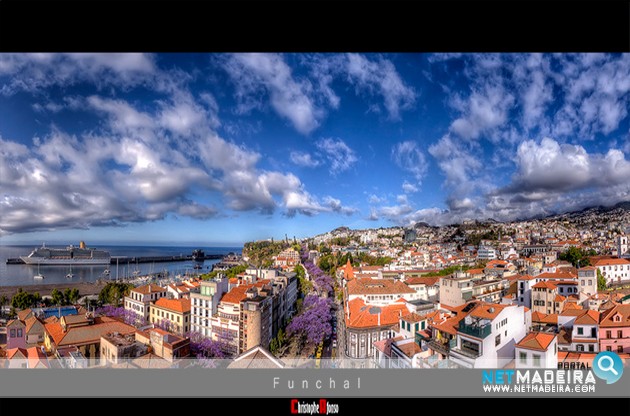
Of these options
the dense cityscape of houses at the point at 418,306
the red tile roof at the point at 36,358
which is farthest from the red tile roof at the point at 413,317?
the red tile roof at the point at 36,358

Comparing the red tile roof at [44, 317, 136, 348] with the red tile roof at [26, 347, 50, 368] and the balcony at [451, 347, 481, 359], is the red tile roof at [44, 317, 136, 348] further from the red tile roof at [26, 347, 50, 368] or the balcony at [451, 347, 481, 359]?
the balcony at [451, 347, 481, 359]

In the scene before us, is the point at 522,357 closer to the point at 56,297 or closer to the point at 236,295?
the point at 236,295

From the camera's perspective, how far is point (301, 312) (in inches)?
142

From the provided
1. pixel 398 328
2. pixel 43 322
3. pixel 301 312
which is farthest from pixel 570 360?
pixel 43 322

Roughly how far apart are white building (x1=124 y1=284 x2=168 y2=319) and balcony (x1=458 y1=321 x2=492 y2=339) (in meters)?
3.35

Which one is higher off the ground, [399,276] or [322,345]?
[399,276]

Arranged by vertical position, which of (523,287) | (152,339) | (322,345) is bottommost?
(322,345)

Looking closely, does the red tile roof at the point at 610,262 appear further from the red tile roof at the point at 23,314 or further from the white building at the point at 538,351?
the red tile roof at the point at 23,314

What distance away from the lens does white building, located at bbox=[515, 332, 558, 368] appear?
2060mm

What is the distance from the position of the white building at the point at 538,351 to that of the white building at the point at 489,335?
84 millimetres
